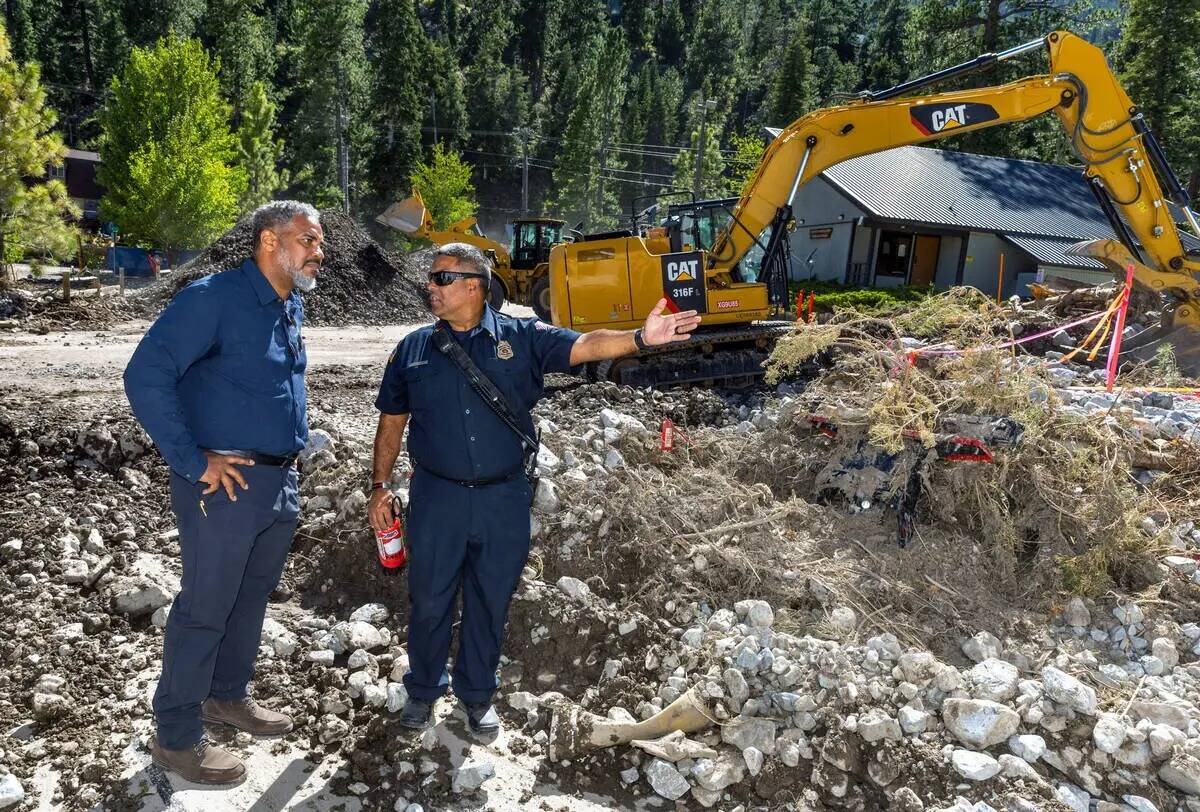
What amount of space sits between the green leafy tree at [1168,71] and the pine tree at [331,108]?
3516 cm

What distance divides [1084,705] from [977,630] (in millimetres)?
790

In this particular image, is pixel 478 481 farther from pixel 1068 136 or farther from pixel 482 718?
pixel 1068 136

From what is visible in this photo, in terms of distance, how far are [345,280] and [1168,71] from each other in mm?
34176

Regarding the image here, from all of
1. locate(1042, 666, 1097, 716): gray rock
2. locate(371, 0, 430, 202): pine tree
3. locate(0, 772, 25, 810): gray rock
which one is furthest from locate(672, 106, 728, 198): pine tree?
locate(0, 772, 25, 810): gray rock

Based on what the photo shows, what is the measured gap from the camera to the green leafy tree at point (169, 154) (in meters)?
24.3

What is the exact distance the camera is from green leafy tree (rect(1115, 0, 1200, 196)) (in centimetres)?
3244

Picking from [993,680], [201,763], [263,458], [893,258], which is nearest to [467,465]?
[263,458]

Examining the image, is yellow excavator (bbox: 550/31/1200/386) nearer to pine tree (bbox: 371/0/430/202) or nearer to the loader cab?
the loader cab

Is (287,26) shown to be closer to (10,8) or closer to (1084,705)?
(10,8)

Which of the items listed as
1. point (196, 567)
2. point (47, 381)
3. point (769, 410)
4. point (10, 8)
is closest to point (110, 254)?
point (47, 381)

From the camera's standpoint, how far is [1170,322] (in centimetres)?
1038

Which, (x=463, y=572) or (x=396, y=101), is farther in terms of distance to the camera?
(x=396, y=101)

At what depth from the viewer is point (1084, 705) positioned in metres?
3.33

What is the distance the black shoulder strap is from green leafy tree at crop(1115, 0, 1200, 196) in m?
38.8
